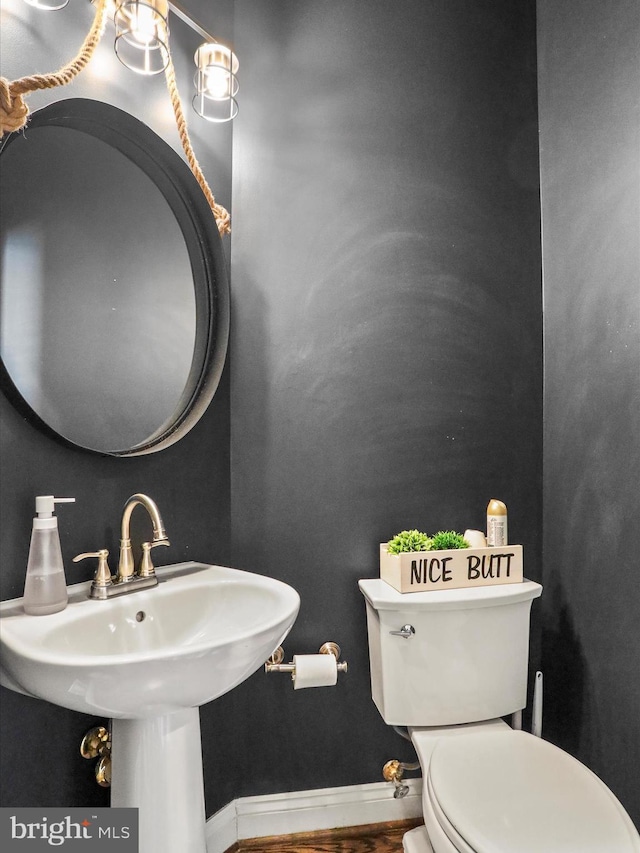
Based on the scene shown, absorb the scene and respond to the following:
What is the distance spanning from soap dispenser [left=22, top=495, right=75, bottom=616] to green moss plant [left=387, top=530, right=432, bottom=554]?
2.62ft

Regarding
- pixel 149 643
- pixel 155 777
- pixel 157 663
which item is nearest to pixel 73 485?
pixel 149 643

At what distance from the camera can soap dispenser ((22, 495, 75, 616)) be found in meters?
1.04

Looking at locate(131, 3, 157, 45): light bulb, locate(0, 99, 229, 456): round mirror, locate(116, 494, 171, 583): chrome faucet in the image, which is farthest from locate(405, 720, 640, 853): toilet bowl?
locate(131, 3, 157, 45): light bulb

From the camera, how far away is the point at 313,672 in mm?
1450

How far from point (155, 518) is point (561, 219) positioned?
1402 millimetres

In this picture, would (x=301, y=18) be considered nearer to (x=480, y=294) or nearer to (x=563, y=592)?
(x=480, y=294)

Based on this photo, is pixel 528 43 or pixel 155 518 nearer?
pixel 155 518

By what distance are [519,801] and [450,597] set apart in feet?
1.41

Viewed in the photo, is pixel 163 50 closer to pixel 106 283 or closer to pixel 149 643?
pixel 106 283

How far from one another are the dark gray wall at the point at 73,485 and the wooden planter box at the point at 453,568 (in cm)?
48

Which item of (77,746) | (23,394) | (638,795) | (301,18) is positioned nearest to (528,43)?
(301,18)

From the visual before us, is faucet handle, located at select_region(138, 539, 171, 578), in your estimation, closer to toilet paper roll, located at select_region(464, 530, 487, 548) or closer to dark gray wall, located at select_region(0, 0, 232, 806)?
dark gray wall, located at select_region(0, 0, 232, 806)

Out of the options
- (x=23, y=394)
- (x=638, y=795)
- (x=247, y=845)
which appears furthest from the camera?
(x=247, y=845)

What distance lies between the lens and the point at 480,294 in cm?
176
